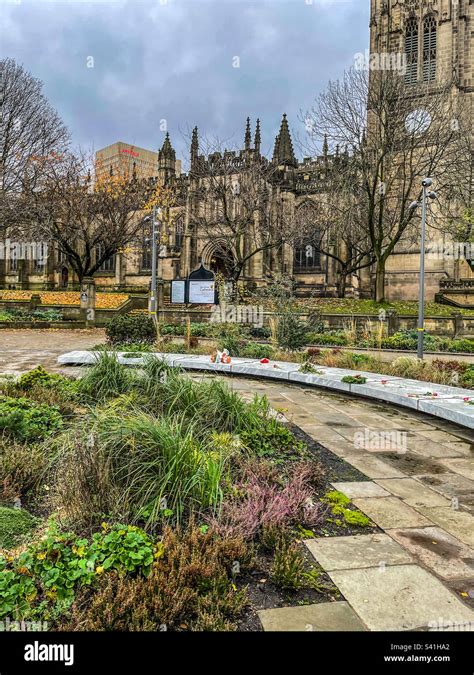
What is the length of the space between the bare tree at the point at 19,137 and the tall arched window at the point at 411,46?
2577cm

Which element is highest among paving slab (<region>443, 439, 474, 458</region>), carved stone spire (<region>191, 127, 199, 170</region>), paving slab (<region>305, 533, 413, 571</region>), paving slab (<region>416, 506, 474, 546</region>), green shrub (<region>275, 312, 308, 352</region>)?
carved stone spire (<region>191, 127, 199, 170</region>)

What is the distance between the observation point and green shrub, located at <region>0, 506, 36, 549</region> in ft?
9.82

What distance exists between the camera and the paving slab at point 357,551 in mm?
2953

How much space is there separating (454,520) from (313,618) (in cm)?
183

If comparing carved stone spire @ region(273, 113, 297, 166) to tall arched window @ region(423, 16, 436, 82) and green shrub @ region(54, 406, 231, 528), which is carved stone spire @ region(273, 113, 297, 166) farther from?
green shrub @ region(54, 406, 231, 528)

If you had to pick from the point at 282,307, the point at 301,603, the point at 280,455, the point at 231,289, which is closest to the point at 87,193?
the point at 231,289

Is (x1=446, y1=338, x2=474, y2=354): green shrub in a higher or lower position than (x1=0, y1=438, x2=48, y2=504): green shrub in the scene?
lower

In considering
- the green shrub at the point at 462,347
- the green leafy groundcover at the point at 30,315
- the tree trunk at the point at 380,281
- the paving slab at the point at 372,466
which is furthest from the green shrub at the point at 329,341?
the green leafy groundcover at the point at 30,315

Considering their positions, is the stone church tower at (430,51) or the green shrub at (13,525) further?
the stone church tower at (430,51)

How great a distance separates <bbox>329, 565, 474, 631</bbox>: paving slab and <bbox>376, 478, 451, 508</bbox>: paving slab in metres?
1.20

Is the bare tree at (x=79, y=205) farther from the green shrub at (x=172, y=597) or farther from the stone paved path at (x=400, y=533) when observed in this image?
the green shrub at (x=172, y=597)

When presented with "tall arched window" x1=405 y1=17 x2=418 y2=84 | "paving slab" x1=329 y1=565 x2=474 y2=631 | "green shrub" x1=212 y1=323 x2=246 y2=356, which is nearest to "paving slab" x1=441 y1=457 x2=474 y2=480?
"paving slab" x1=329 y1=565 x2=474 y2=631

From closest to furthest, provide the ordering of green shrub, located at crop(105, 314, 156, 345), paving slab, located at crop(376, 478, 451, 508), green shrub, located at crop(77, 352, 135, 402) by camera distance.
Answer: paving slab, located at crop(376, 478, 451, 508)
green shrub, located at crop(77, 352, 135, 402)
green shrub, located at crop(105, 314, 156, 345)
